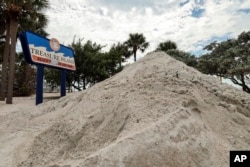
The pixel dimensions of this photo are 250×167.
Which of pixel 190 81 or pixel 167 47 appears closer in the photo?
pixel 190 81

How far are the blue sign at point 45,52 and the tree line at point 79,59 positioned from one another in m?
4.52

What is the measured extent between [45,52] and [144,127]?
25.5 feet

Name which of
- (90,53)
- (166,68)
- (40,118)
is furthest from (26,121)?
(90,53)

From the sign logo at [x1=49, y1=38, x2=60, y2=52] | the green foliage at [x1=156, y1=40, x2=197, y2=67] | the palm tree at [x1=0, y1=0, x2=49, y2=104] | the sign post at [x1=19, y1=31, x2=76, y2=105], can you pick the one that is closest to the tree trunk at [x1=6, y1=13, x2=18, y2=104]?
the palm tree at [x1=0, y1=0, x2=49, y2=104]

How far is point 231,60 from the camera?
739 inches

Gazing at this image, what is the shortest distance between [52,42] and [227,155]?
9.09m

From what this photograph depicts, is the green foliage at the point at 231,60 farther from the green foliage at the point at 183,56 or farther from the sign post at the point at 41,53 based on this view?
the sign post at the point at 41,53

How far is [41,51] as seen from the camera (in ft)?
35.3

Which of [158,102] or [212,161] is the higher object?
[158,102]

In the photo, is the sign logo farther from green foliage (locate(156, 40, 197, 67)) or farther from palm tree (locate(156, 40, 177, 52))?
palm tree (locate(156, 40, 177, 52))

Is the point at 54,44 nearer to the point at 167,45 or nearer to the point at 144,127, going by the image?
the point at 144,127

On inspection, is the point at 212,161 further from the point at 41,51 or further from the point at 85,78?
the point at 85,78

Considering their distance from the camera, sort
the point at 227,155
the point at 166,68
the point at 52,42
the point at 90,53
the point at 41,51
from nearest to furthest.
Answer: the point at 227,155
the point at 166,68
the point at 41,51
the point at 52,42
the point at 90,53

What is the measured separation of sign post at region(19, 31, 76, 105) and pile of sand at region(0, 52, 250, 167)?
3.77 meters
